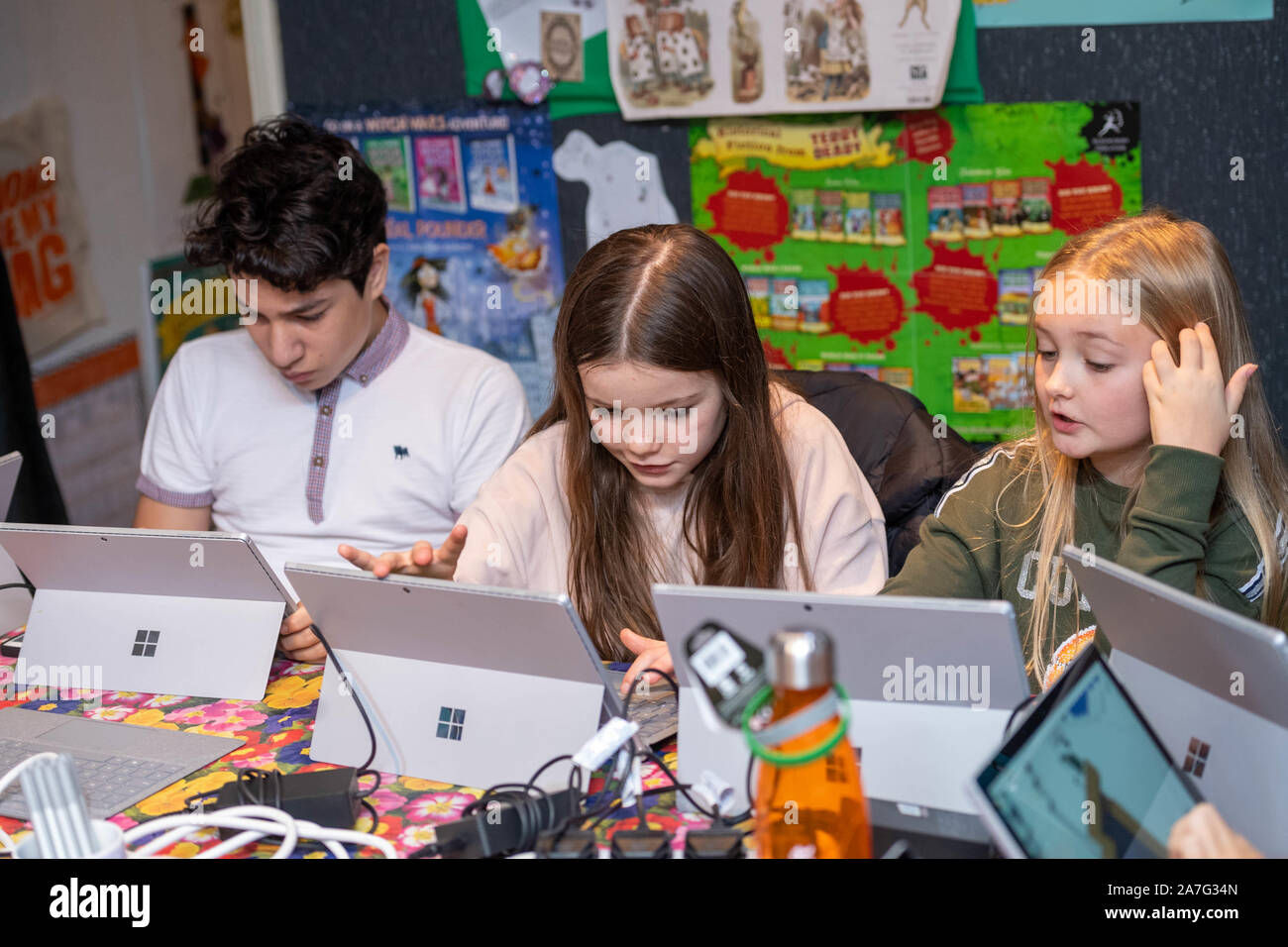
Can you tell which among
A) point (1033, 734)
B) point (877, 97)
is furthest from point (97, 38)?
point (1033, 734)

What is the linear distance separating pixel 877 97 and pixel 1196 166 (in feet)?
1.67

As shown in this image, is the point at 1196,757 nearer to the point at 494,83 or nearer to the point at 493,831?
the point at 493,831

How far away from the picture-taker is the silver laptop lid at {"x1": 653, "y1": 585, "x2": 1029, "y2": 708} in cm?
98

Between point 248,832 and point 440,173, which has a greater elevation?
point 440,173

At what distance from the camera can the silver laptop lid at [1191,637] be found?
86cm

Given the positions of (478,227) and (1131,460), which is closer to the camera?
(1131,460)

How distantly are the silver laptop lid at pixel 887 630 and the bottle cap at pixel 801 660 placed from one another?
260 mm

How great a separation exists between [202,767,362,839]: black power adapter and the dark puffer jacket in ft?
2.87

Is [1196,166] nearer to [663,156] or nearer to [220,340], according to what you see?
[663,156]

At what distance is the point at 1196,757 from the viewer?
968 millimetres

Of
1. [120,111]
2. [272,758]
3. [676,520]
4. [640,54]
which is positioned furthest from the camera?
[120,111]

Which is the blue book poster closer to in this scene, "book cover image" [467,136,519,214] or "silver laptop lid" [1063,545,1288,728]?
"book cover image" [467,136,519,214]

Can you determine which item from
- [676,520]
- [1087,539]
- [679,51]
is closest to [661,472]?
[676,520]

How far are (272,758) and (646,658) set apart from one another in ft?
1.29
